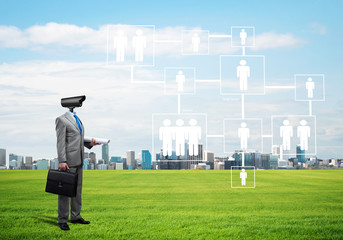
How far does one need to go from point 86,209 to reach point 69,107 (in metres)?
4.20

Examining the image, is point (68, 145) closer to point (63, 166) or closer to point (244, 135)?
point (63, 166)

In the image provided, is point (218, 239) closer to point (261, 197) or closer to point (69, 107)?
point (69, 107)

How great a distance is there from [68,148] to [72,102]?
112 cm

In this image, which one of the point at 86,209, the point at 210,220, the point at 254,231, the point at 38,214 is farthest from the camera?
the point at 86,209

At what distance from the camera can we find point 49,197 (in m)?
16.0

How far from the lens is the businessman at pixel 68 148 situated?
916 centimetres

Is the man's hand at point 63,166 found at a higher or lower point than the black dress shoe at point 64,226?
higher

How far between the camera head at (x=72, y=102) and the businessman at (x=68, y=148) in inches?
6.7

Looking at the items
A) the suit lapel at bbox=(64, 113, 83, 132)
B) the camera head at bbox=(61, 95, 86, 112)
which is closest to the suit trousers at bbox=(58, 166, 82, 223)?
the suit lapel at bbox=(64, 113, 83, 132)

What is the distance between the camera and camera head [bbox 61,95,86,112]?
375 inches

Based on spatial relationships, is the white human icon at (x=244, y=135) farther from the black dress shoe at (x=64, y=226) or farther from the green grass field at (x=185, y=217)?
the black dress shoe at (x=64, y=226)

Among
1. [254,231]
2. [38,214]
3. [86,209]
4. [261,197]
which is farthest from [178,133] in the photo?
[254,231]

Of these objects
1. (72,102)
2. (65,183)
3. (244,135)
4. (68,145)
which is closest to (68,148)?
(68,145)

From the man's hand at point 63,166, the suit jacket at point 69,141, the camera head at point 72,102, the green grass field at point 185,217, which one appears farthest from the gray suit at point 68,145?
the green grass field at point 185,217
